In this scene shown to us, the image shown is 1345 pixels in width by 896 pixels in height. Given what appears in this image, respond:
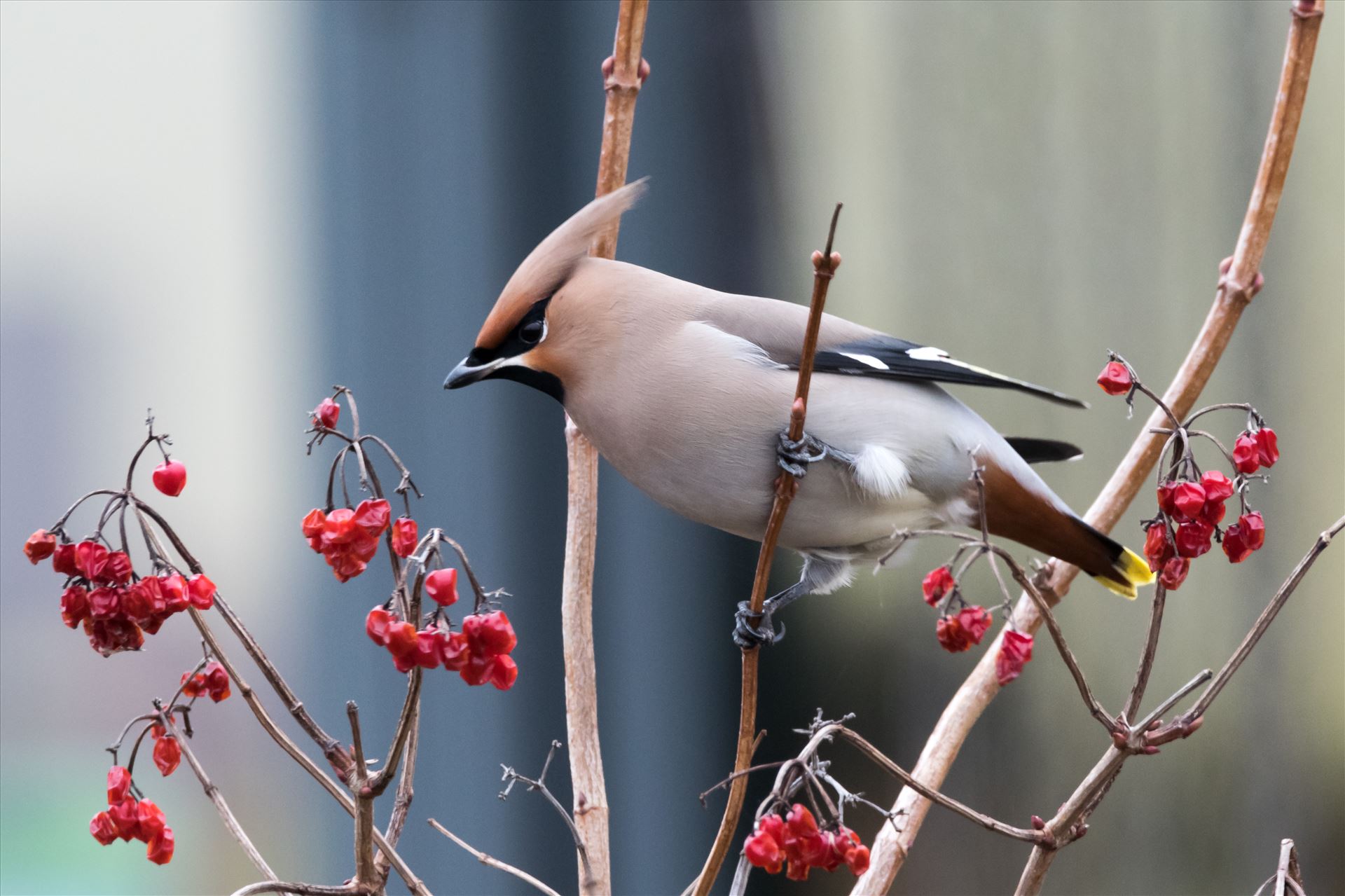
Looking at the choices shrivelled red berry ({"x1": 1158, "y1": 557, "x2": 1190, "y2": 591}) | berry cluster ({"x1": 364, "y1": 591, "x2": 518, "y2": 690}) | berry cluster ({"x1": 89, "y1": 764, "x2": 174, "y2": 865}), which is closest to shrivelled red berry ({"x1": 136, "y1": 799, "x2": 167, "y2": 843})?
berry cluster ({"x1": 89, "y1": 764, "x2": 174, "y2": 865})

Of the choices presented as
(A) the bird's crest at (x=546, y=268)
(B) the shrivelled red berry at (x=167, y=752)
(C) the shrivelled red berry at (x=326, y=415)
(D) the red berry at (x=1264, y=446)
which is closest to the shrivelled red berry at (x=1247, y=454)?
(D) the red berry at (x=1264, y=446)

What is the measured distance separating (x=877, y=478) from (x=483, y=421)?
3.19ft

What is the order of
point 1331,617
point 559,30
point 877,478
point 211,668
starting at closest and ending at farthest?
1. point 211,668
2. point 877,478
3. point 559,30
4. point 1331,617

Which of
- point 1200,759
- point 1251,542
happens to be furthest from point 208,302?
point 1200,759

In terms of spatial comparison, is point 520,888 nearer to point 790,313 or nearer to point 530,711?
point 530,711

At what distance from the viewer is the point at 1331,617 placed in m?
1.87

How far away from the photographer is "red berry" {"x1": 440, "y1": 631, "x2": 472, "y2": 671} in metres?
0.54

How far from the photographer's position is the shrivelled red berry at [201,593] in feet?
1.94

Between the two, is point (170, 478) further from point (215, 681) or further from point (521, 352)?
point (521, 352)

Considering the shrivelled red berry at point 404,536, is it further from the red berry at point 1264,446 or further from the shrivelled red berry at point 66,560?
the red berry at point 1264,446

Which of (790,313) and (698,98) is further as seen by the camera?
(698,98)

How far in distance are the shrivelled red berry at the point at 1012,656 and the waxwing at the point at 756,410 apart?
0.13 m

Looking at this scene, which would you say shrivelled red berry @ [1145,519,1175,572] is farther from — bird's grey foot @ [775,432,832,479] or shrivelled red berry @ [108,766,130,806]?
shrivelled red berry @ [108,766,130,806]

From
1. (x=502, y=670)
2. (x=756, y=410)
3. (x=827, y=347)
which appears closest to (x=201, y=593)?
(x=502, y=670)
